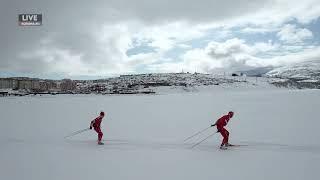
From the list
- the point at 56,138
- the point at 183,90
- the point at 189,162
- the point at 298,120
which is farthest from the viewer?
the point at 183,90

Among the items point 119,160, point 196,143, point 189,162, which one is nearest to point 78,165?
point 119,160

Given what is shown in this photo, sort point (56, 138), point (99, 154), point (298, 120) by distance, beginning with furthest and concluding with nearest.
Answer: point (298, 120) → point (56, 138) → point (99, 154)

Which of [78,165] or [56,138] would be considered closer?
[78,165]

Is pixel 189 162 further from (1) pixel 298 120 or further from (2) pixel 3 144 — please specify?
(1) pixel 298 120

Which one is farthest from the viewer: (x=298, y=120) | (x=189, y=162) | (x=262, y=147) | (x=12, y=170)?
(x=298, y=120)

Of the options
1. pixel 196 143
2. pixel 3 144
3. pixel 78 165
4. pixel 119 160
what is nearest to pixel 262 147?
pixel 196 143

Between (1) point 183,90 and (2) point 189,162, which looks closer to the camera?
(2) point 189,162

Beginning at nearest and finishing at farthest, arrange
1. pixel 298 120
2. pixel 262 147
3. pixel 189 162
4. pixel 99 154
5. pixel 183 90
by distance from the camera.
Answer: pixel 189 162, pixel 99 154, pixel 262 147, pixel 298 120, pixel 183 90

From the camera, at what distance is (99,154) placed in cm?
1290

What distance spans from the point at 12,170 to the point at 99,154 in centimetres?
331

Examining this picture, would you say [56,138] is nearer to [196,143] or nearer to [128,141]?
[128,141]

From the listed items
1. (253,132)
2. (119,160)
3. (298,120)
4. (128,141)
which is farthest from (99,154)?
(298,120)

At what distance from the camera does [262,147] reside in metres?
13.8

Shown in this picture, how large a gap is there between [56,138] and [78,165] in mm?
6296
